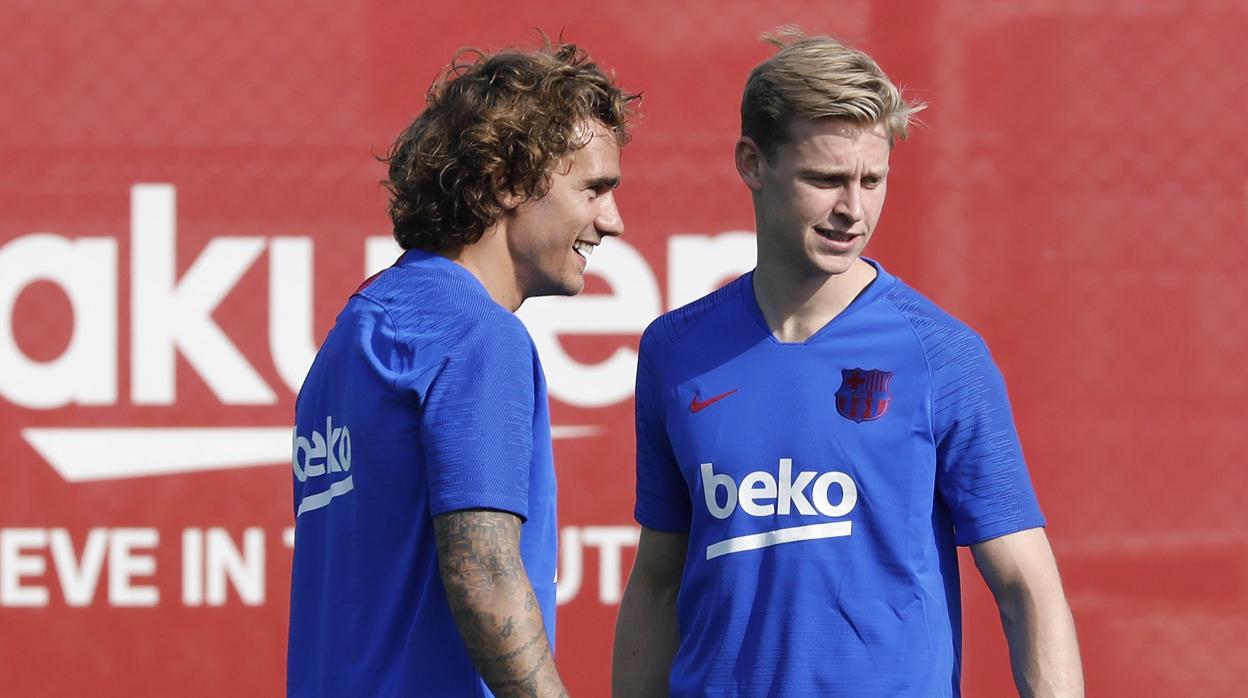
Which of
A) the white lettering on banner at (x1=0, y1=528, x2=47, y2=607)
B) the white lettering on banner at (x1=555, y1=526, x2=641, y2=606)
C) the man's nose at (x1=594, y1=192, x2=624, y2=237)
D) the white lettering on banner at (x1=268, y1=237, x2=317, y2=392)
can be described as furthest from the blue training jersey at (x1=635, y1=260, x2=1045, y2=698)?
the white lettering on banner at (x1=0, y1=528, x2=47, y2=607)

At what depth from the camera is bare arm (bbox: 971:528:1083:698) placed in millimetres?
1583

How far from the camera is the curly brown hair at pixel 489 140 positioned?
1.64 metres

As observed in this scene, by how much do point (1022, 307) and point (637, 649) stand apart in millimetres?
1522

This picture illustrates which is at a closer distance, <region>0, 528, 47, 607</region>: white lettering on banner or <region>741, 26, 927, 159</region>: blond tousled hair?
<region>741, 26, 927, 159</region>: blond tousled hair

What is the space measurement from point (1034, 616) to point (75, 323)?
90.0 inches

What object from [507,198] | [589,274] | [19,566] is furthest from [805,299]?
[19,566]

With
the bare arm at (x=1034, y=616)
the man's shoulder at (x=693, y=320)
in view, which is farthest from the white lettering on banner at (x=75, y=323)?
the bare arm at (x=1034, y=616)

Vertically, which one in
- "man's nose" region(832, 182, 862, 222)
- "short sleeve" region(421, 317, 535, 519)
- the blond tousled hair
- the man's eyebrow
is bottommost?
"short sleeve" region(421, 317, 535, 519)

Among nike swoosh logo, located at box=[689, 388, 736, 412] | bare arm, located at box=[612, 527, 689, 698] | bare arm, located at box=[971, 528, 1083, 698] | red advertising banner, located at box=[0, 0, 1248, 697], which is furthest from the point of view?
red advertising banner, located at box=[0, 0, 1248, 697]

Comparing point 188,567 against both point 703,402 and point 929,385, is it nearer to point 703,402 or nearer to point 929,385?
point 703,402

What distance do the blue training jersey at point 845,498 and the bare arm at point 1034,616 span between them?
0.09 ft

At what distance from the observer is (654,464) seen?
180 centimetres

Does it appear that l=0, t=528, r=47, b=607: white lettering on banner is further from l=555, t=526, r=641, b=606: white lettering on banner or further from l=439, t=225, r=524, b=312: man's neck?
l=439, t=225, r=524, b=312: man's neck

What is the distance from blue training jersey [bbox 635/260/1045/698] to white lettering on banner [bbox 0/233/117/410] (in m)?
1.82
